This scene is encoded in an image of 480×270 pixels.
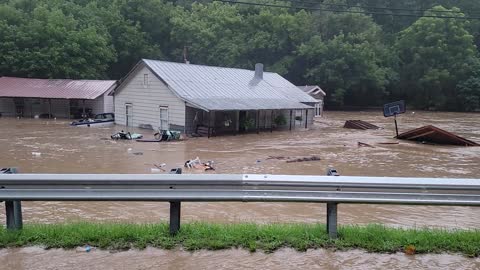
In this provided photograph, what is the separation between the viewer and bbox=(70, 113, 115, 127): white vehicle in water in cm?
3203

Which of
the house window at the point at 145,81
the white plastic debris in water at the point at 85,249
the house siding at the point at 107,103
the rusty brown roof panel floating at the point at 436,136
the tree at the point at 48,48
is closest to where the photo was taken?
the white plastic debris in water at the point at 85,249

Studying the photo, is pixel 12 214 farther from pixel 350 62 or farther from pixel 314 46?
pixel 350 62

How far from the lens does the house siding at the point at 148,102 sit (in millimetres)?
28531

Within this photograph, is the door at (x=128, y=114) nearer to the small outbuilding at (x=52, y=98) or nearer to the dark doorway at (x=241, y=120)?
the small outbuilding at (x=52, y=98)

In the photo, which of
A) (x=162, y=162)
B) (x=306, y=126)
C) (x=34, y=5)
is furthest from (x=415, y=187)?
(x=34, y=5)

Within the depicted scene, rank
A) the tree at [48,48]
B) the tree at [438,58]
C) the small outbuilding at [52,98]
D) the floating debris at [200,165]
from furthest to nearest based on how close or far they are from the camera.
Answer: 1. the tree at [438,58]
2. the tree at [48,48]
3. the small outbuilding at [52,98]
4. the floating debris at [200,165]

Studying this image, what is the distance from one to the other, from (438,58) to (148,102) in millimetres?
48337

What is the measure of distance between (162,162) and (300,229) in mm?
12438

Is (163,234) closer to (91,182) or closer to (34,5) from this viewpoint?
(91,182)

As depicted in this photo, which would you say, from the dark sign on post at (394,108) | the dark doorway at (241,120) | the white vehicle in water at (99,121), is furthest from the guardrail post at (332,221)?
the white vehicle in water at (99,121)

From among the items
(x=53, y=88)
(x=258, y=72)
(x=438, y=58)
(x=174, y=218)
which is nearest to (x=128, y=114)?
(x=53, y=88)

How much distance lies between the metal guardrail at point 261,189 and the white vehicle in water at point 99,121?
28133 mm

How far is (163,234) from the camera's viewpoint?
17.3 ft

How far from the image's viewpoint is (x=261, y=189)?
5.20 metres
